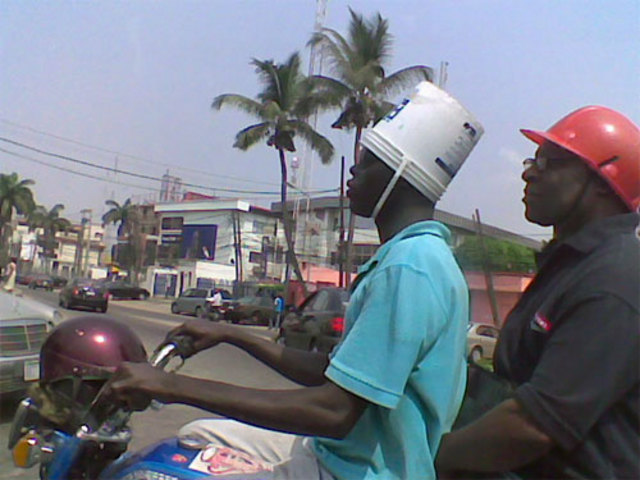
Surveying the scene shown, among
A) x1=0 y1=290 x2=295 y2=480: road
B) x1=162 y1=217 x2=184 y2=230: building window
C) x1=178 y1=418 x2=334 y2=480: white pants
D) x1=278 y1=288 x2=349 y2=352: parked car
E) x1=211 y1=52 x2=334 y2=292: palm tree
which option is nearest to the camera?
x1=178 y1=418 x2=334 y2=480: white pants

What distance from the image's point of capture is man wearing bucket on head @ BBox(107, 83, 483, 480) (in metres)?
1.31

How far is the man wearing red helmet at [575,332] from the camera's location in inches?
52.8

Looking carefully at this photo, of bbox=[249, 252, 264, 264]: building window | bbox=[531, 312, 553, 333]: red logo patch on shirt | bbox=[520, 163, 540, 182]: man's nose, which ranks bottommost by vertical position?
bbox=[531, 312, 553, 333]: red logo patch on shirt

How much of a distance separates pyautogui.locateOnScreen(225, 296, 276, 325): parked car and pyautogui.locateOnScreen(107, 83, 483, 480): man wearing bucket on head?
81.4ft

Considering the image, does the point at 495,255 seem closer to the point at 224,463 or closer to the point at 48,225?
the point at 224,463

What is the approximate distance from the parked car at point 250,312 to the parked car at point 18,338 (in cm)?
1966

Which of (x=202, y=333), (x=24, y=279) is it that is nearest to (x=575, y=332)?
(x=202, y=333)

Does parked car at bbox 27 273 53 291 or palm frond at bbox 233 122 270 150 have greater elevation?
palm frond at bbox 233 122 270 150

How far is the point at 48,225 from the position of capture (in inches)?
2761

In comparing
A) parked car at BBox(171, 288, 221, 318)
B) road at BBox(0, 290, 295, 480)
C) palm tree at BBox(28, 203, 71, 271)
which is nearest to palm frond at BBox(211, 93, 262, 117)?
parked car at BBox(171, 288, 221, 318)

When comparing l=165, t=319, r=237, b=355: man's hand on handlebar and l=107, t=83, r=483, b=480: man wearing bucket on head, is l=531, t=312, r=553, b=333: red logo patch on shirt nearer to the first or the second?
l=107, t=83, r=483, b=480: man wearing bucket on head

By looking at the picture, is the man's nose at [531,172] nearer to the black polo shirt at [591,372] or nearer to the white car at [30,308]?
the black polo shirt at [591,372]

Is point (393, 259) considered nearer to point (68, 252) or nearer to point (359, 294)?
point (359, 294)

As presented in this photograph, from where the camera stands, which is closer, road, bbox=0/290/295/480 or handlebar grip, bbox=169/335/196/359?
handlebar grip, bbox=169/335/196/359
